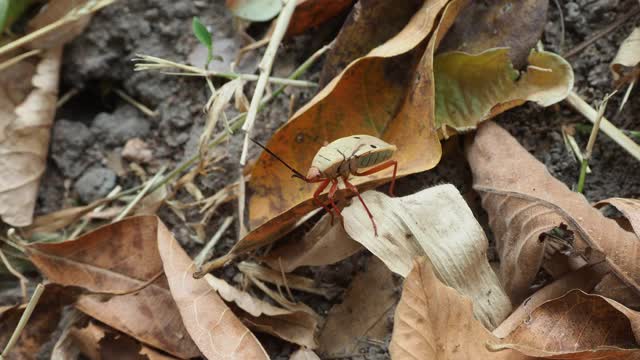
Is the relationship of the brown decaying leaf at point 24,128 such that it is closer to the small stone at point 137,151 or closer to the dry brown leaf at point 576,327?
the small stone at point 137,151

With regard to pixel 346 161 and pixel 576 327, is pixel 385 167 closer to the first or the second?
pixel 346 161

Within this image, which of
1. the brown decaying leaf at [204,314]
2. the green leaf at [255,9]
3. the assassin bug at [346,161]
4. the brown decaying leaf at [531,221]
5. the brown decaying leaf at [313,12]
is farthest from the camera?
the green leaf at [255,9]

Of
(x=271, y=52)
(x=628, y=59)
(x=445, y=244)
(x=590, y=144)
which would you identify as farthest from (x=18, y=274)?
(x=628, y=59)

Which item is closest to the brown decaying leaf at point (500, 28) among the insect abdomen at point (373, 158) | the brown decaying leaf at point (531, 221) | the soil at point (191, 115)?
the soil at point (191, 115)

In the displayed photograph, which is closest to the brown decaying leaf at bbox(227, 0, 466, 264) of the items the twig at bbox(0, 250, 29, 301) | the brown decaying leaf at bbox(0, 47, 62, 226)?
the twig at bbox(0, 250, 29, 301)

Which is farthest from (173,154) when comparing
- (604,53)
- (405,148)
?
(604,53)

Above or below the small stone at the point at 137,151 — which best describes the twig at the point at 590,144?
above
